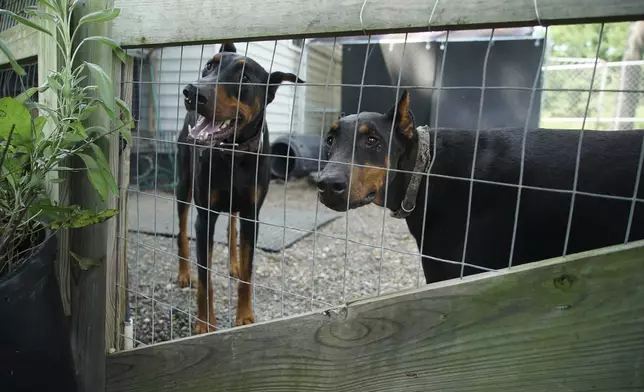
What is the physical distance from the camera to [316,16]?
1.41 m

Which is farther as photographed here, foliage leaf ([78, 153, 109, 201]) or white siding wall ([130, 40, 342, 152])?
white siding wall ([130, 40, 342, 152])

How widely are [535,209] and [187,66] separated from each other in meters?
7.78

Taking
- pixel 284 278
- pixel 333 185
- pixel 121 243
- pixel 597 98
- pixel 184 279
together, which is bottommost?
pixel 184 279

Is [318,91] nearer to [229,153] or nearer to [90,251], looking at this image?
[229,153]

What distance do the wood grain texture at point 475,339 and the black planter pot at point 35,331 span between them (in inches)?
21.6

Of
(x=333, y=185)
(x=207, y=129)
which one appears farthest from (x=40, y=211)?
(x=207, y=129)

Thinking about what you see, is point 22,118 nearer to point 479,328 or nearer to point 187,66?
point 479,328

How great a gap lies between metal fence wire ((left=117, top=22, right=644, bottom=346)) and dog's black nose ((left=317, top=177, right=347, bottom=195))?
221 mm

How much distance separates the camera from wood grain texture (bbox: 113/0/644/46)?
106 centimetres

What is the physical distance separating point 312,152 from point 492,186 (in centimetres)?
701

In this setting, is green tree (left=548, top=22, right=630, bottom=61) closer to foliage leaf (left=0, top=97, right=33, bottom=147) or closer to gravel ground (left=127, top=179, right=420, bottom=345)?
gravel ground (left=127, top=179, right=420, bottom=345)

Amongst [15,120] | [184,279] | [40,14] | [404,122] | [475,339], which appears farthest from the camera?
[184,279]

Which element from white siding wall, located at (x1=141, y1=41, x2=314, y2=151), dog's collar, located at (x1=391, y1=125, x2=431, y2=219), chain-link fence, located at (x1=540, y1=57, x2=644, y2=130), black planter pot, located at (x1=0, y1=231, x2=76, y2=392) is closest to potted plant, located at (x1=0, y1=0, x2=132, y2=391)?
black planter pot, located at (x1=0, y1=231, x2=76, y2=392)

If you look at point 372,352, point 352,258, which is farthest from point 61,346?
point 352,258
